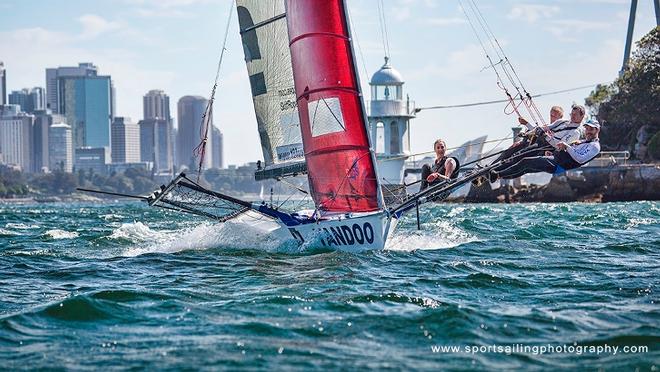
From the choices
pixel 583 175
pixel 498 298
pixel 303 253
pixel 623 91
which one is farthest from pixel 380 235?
pixel 623 91

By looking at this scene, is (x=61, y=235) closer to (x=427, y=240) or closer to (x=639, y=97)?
(x=427, y=240)

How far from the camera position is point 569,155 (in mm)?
17562

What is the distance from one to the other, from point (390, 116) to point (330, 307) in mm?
58302

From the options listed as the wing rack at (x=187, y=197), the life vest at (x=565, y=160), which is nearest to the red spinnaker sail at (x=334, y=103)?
the wing rack at (x=187, y=197)

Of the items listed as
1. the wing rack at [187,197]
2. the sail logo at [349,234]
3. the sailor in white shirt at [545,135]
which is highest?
the sailor in white shirt at [545,135]

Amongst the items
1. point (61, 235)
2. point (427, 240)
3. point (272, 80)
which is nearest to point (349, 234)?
point (427, 240)

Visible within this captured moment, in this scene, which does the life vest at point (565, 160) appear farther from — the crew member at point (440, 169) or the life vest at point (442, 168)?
the life vest at point (442, 168)

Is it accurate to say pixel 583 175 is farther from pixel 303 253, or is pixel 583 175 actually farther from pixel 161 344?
pixel 161 344

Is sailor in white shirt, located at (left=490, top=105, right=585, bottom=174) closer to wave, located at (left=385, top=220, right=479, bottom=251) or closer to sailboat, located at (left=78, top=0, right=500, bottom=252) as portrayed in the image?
sailboat, located at (left=78, top=0, right=500, bottom=252)

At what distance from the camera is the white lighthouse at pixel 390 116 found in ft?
231

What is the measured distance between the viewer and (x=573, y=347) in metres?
10.4

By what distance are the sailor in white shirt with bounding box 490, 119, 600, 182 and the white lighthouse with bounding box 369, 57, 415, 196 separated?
5185 cm

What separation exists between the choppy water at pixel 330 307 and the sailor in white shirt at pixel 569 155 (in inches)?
61.5

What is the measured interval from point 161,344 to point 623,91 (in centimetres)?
5983
